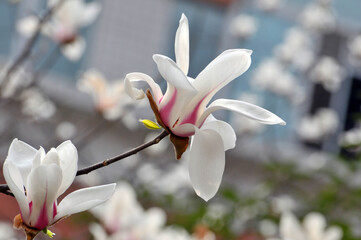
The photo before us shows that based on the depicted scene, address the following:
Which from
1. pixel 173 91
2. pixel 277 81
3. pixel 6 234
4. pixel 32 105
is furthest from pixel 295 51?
pixel 173 91

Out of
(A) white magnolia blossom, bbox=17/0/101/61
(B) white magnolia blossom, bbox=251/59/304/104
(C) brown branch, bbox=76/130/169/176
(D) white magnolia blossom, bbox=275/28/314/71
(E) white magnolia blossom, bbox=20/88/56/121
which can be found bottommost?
(B) white magnolia blossom, bbox=251/59/304/104

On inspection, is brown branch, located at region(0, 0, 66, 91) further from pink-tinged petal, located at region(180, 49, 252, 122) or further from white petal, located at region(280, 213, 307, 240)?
pink-tinged petal, located at region(180, 49, 252, 122)

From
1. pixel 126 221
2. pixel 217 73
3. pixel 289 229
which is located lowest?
pixel 126 221

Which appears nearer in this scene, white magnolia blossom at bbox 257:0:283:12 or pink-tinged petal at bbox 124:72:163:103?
pink-tinged petal at bbox 124:72:163:103

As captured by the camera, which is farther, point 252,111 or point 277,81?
point 277,81

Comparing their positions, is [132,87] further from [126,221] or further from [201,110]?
[126,221]

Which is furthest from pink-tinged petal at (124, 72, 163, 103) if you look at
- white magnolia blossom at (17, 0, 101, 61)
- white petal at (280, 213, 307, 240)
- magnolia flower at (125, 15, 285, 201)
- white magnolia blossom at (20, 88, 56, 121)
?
white magnolia blossom at (20, 88, 56, 121)

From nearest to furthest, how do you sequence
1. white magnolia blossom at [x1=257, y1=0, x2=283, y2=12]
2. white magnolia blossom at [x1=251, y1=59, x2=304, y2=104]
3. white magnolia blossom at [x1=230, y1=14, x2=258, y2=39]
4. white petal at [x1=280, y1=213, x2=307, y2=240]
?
white petal at [x1=280, y1=213, x2=307, y2=240] → white magnolia blossom at [x1=251, y1=59, x2=304, y2=104] → white magnolia blossom at [x1=257, y1=0, x2=283, y2=12] → white magnolia blossom at [x1=230, y1=14, x2=258, y2=39]
